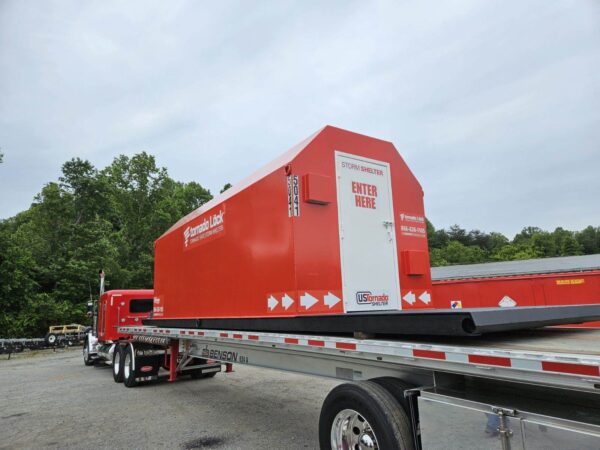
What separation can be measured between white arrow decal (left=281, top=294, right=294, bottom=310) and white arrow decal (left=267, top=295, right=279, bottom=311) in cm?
13

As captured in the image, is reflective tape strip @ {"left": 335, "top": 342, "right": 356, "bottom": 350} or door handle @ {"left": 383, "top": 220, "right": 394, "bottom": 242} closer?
reflective tape strip @ {"left": 335, "top": 342, "right": 356, "bottom": 350}

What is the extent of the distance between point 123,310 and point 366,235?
31.0 feet

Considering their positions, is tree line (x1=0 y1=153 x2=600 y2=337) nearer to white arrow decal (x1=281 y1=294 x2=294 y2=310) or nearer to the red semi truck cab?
the red semi truck cab

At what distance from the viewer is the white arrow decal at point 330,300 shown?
409 cm

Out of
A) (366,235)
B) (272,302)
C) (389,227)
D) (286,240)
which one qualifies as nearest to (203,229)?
(272,302)

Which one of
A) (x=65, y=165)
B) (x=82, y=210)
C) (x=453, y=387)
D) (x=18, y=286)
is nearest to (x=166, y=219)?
(x=82, y=210)

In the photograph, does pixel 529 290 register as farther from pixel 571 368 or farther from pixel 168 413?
pixel 571 368

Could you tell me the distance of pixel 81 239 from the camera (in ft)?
93.8

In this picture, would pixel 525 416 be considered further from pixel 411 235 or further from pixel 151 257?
pixel 151 257

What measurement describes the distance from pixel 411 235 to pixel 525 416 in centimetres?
316

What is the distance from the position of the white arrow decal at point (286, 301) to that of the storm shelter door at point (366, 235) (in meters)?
0.63

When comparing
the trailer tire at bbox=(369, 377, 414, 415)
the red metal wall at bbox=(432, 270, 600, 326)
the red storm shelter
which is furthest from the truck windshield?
the trailer tire at bbox=(369, 377, 414, 415)

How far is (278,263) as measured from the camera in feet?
13.8

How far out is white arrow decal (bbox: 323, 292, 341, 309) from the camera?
4.09m
